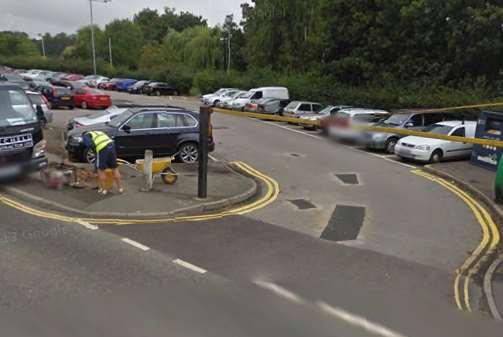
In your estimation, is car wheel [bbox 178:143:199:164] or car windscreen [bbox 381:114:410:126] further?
car windscreen [bbox 381:114:410:126]

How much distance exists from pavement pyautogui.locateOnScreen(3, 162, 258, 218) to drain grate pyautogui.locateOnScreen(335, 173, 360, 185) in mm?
2929

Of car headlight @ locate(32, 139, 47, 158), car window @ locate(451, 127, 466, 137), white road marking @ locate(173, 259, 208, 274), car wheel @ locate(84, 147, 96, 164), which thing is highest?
car headlight @ locate(32, 139, 47, 158)

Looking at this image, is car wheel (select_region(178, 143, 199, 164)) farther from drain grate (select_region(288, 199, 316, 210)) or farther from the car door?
drain grate (select_region(288, 199, 316, 210))

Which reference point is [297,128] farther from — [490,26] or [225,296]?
[225,296]

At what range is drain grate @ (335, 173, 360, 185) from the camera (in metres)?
12.5

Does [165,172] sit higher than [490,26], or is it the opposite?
[490,26]

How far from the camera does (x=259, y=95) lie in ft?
103

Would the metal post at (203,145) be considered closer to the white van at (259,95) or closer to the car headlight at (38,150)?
the car headlight at (38,150)

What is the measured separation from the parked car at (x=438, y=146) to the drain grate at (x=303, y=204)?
7.08m

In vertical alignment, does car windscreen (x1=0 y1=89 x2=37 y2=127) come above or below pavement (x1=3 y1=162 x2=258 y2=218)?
above

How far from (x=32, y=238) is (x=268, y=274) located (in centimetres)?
368

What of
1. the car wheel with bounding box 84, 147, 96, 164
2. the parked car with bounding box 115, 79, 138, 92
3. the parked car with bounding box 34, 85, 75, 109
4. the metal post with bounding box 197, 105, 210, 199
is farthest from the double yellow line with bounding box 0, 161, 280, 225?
the parked car with bounding box 115, 79, 138, 92

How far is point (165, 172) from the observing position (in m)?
10.5

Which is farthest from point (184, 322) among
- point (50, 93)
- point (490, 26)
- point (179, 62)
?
point (179, 62)
